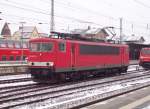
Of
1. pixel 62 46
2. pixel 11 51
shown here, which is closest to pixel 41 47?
pixel 62 46

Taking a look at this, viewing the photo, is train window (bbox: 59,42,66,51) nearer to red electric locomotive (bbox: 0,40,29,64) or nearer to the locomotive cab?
the locomotive cab

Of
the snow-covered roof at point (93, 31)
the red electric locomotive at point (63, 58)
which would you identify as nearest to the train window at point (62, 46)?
the red electric locomotive at point (63, 58)

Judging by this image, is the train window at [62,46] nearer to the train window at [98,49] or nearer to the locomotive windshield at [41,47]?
the locomotive windshield at [41,47]

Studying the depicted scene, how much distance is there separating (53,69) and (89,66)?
4.86 m

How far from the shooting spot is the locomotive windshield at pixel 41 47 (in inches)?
847

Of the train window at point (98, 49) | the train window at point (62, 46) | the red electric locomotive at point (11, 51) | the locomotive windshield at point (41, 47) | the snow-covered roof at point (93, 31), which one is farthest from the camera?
the snow-covered roof at point (93, 31)

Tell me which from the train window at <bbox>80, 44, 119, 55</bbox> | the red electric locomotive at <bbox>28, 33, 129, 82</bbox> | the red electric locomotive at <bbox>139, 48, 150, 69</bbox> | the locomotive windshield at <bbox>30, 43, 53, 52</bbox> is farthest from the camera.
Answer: the red electric locomotive at <bbox>139, 48, 150, 69</bbox>

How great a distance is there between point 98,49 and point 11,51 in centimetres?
1775

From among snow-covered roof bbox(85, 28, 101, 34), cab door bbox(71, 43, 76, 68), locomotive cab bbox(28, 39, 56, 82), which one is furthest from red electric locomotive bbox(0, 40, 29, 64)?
snow-covered roof bbox(85, 28, 101, 34)

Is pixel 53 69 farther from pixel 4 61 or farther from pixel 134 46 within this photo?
pixel 134 46

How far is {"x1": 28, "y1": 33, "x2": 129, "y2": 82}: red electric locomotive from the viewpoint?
69.6ft

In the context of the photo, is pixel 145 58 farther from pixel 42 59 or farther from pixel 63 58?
pixel 42 59

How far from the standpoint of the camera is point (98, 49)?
86.5 ft

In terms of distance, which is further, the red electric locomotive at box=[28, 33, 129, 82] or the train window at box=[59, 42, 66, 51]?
the train window at box=[59, 42, 66, 51]
